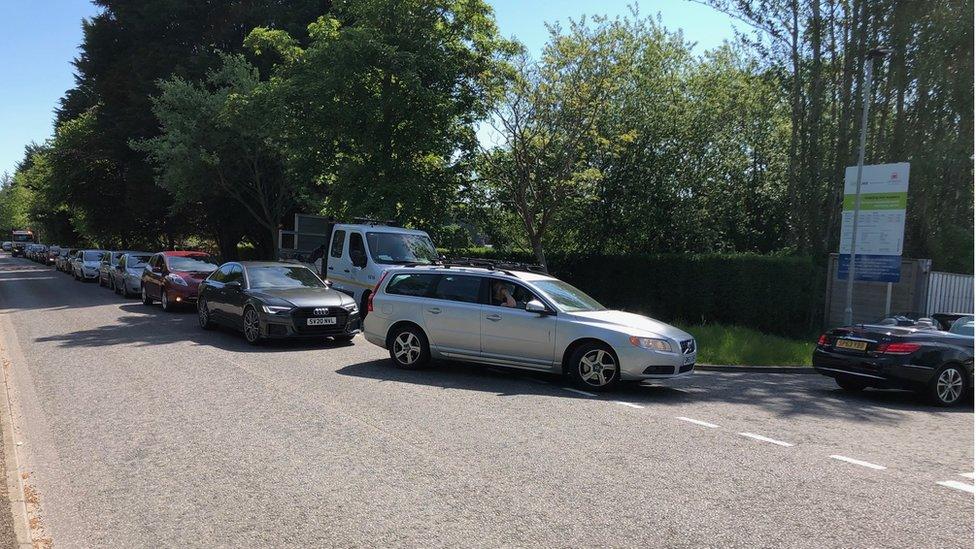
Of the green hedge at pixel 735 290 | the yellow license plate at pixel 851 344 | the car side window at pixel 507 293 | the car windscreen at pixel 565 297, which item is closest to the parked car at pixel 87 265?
the green hedge at pixel 735 290

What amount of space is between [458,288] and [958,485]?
6535 millimetres

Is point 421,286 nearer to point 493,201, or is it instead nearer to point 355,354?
point 355,354

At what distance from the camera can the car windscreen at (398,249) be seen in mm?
16297

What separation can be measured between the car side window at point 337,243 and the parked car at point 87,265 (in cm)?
1869

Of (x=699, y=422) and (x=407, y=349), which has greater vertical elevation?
(x=407, y=349)

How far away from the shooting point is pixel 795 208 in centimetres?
2019

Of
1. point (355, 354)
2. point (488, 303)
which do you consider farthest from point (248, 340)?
point (488, 303)

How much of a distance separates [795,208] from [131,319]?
1769cm

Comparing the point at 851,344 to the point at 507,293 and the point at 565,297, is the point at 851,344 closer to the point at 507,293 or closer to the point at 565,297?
the point at 565,297

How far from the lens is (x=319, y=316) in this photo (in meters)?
12.4

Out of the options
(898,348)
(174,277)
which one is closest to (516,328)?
(898,348)

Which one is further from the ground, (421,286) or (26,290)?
(421,286)

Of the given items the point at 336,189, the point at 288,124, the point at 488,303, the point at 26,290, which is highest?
the point at 288,124

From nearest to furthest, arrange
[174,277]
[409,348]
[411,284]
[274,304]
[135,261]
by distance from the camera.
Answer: [409,348]
[411,284]
[274,304]
[174,277]
[135,261]
